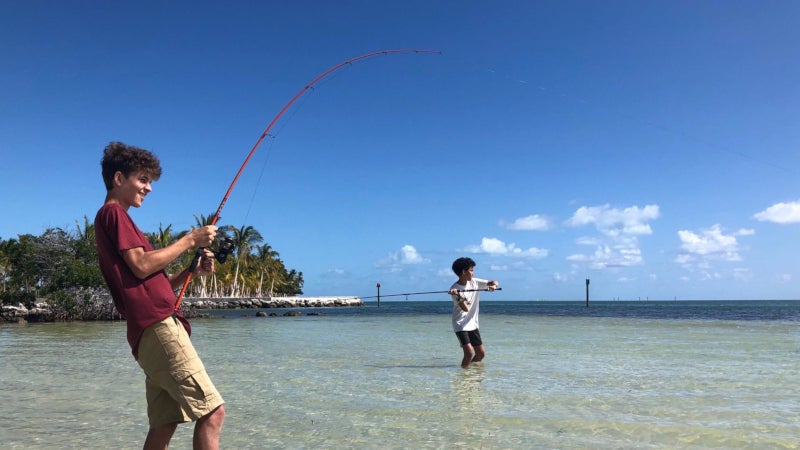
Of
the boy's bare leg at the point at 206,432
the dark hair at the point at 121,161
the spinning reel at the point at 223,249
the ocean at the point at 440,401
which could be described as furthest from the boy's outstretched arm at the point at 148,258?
the ocean at the point at 440,401

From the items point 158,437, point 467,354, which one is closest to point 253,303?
point 467,354

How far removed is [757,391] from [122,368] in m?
10.3

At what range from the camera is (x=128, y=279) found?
9.83 feet

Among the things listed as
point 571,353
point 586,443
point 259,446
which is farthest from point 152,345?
point 571,353

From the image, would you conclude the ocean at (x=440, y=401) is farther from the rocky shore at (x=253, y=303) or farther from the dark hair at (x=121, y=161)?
the rocky shore at (x=253, y=303)

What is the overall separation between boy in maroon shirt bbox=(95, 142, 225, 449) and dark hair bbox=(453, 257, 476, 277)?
619cm

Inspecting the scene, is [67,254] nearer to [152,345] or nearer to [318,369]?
[318,369]

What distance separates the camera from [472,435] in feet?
17.0

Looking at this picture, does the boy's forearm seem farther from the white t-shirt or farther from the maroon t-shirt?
the white t-shirt

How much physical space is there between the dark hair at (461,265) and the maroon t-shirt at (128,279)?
637cm

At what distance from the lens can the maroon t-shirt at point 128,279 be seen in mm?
2986

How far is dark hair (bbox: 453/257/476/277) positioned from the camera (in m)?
9.01

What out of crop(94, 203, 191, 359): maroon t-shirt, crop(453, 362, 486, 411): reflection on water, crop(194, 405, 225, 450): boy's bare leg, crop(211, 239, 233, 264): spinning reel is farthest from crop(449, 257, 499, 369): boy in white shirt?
crop(94, 203, 191, 359): maroon t-shirt

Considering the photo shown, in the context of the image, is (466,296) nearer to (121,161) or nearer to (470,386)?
(470,386)
